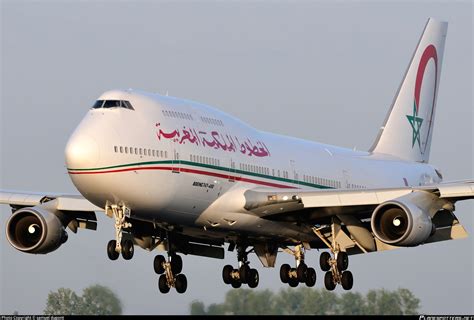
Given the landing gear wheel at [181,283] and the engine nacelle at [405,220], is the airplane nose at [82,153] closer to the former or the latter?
the landing gear wheel at [181,283]

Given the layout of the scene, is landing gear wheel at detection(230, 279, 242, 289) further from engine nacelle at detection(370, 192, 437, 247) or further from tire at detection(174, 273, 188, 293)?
engine nacelle at detection(370, 192, 437, 247)

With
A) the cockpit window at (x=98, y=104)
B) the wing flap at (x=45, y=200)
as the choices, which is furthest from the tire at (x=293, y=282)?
the cockpit window at (x=98, y=104)

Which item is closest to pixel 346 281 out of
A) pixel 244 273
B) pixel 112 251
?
pixel 244 273

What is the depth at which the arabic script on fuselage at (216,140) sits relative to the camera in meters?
45.0

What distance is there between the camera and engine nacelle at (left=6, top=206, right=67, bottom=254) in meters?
50.2

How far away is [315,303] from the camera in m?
49.3

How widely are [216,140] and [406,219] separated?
6829 mm

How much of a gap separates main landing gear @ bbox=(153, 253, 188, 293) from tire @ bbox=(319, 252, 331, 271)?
4942mm

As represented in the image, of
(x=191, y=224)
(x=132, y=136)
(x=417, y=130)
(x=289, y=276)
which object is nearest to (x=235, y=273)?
(x=289, y=276)

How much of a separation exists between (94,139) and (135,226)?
7.71 m

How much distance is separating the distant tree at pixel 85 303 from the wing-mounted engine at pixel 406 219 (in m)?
9.56

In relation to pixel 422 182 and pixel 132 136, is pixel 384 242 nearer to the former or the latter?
pixel 132 136

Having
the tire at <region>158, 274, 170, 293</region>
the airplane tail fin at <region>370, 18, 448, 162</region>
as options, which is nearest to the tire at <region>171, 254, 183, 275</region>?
the tire at <region>158, 274, 170, 293</region>

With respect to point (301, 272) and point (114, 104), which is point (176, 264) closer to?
point (301, 272)
